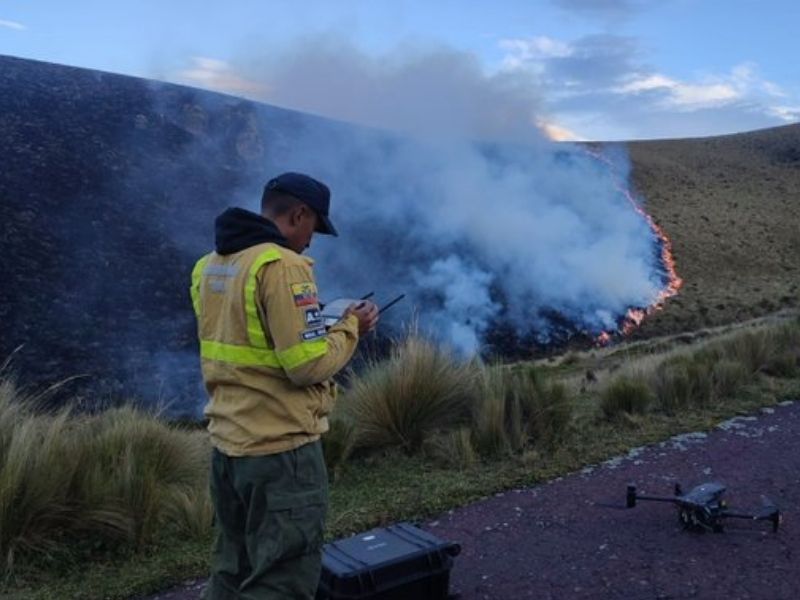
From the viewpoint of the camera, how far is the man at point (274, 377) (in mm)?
2707

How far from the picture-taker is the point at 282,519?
8.94 feet

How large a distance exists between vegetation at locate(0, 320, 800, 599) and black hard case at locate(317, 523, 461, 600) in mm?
1034

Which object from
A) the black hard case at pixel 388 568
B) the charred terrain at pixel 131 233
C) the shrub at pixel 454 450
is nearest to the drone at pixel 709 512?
the black hard case at pixel 388 568

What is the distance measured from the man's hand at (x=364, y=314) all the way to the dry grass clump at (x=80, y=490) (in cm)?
246

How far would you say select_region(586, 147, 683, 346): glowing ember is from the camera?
75.5ft

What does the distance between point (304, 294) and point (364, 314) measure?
359mm

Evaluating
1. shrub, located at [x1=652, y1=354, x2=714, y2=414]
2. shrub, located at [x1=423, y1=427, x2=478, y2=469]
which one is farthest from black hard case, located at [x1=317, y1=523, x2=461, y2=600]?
shrub, located at [x1=652, y1=354, x2=714, y2=414]

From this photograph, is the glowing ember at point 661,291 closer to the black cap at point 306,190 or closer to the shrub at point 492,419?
the shrub at point 492,419

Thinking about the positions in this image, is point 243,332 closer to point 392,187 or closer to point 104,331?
point 104,331

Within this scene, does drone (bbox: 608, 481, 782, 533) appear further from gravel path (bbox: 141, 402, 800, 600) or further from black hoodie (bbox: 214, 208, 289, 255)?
black hoodie (bbox: 214, 208, 289, 255)

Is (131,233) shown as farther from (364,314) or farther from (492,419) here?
(364,314)

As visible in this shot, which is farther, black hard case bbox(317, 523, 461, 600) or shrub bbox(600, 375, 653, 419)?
shrub bbox(600, 375, 653, 419)

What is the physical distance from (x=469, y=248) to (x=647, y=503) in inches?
804

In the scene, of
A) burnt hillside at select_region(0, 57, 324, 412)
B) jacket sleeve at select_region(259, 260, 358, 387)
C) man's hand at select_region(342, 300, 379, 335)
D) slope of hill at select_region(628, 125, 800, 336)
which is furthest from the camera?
slope of hill at select_region(628, 125, 800, 336)
